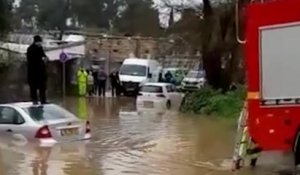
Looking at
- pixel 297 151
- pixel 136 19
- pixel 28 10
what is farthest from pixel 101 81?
pixel 297 151

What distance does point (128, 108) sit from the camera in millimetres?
37656

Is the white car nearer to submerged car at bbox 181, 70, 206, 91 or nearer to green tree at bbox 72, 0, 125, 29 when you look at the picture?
submerged car at bbox 181, 70, 206, 91

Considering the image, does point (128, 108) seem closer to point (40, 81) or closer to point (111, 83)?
point (111, 83)

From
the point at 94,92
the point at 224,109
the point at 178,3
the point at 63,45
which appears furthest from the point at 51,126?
the point at 63,45

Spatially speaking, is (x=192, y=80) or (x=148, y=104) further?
(x=192, y=80)

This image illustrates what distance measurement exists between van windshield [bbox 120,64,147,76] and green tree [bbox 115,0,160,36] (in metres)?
4.16

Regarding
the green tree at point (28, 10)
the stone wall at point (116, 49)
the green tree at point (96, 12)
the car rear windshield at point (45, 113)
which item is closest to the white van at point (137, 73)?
the stone wall at point (116, 49)

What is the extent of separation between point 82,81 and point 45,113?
90.3 ft

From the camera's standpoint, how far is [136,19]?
236ft

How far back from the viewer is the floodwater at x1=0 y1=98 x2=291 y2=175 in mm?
15578

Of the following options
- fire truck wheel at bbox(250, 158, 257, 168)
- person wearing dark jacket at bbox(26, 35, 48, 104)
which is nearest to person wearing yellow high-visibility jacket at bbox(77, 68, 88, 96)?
person wearing dark jacket at bbox(26, 35, 48, 104)

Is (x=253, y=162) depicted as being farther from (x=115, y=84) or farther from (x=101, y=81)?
(x=115, y=84)

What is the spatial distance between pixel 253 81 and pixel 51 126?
585cm

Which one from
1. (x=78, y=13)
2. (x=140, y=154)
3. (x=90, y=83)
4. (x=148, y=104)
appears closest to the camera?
(x=140, y=154)
